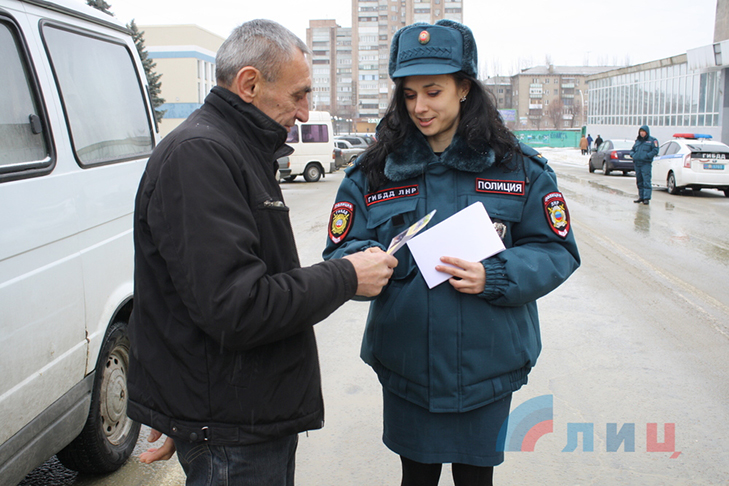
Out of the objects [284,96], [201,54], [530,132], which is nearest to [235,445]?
[284,96]

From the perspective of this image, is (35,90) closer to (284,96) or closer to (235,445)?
(284,96)

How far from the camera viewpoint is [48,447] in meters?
2.43

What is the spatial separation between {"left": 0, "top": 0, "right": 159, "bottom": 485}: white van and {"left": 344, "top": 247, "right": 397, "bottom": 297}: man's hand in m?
1.23

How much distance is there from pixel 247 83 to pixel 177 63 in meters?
60.4

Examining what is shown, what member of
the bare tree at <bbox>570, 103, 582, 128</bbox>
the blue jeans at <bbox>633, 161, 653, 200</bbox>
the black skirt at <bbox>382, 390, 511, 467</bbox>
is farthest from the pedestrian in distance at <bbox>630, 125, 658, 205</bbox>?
the bare tree at <bbox>570, 103, 582, 128</bbox>

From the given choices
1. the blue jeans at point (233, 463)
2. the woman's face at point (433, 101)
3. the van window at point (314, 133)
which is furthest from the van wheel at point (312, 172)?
the blue jeans at point (233, 463)

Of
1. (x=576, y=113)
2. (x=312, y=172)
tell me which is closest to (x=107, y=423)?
(x=312, y=172)

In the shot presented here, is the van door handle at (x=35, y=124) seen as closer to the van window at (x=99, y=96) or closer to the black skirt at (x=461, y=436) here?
the van window at (x=99, y=96)

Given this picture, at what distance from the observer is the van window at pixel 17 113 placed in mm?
2275

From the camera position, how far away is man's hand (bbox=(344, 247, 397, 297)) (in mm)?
1759

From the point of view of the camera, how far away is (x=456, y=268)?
2059 mm

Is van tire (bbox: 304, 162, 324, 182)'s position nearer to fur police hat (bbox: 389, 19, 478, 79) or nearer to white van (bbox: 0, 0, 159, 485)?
white van (bbox: 0, 0, 159, 485)

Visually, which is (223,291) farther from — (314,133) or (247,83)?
(314,133)

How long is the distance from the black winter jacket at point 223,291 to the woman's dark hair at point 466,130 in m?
0.55
